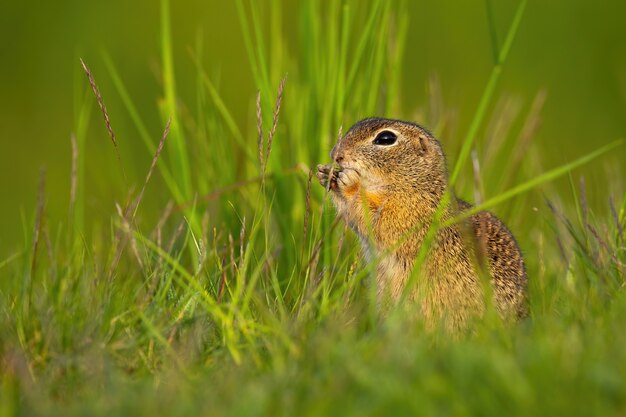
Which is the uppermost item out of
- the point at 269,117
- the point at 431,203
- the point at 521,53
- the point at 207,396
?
the point at 521,53

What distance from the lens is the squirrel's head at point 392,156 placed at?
4.77 meters

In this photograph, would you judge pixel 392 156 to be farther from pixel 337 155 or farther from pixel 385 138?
pixel 337 155

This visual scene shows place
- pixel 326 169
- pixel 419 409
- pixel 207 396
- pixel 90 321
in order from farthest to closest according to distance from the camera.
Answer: pixel 326 169
pixel 90 321
pixel 207 396
pixel 419 409

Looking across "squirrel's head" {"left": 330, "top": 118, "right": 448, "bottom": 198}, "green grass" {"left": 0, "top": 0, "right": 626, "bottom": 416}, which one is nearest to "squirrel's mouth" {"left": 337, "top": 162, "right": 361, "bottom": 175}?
"squirrel's head" {"left": 330, "top": 118, "right": 448, "bottom": 198}

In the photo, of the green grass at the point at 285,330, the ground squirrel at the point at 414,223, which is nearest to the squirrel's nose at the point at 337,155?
the ground squirrel at the point at 414,223

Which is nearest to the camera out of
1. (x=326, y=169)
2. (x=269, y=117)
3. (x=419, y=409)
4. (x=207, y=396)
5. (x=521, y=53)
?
(x=419, y=409)

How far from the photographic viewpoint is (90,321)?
11.1 ft

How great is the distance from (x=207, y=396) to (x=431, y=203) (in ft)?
7.25

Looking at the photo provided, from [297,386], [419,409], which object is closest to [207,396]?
[297,386]

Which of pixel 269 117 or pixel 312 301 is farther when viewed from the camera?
pixel 269 117

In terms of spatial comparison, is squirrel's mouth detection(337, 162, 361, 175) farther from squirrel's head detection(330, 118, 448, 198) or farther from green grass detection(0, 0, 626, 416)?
green grass detection(0, 0, 626, 416)

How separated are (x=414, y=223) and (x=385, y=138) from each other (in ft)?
1.49

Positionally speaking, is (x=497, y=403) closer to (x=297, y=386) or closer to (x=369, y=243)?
(x=297, y=386)

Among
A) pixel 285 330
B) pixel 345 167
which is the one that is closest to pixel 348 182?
pixel 345 167
